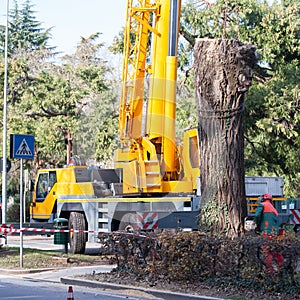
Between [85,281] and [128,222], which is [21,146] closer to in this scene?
[128,222]

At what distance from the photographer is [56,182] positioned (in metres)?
23.5

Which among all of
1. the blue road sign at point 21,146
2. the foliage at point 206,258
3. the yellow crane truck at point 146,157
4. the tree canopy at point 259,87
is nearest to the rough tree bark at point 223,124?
the foliage at point 206,258

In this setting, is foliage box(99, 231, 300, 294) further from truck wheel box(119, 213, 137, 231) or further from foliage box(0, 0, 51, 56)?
foliage box(0, 0, 51, 56)

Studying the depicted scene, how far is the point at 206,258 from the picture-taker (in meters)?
12.8

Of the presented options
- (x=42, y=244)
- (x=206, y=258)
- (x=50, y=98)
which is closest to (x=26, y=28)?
(x=50, y=98)

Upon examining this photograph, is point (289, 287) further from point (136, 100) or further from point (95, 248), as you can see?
point (95, 248)

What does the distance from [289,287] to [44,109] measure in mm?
28926

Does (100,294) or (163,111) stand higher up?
(163,111)

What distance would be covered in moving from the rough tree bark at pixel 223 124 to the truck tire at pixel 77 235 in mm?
7068

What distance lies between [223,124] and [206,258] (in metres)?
2.59

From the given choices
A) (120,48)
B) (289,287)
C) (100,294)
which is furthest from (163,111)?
(120,48)

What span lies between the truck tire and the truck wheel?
146cm

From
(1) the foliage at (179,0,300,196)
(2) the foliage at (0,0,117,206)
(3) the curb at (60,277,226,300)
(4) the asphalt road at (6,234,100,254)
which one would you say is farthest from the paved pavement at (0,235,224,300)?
(2) the foliage at (0,0,117,206)

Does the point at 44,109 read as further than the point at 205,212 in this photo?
Yes
